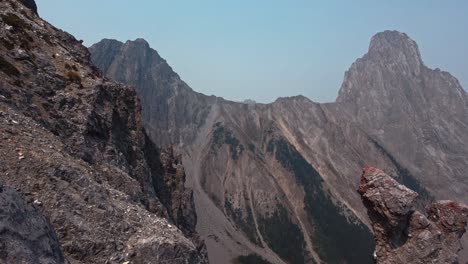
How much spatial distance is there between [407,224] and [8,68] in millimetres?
36228

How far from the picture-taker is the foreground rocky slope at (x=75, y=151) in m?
29.8

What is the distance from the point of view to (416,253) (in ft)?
107

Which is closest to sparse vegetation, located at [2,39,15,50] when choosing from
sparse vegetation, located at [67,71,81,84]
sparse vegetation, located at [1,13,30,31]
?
sparse vegetation, located at [1,13,30,31]

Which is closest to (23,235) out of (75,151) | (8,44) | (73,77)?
(75,151)

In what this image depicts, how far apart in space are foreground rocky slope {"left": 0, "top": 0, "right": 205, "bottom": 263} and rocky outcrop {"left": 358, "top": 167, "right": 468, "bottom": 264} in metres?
13.9

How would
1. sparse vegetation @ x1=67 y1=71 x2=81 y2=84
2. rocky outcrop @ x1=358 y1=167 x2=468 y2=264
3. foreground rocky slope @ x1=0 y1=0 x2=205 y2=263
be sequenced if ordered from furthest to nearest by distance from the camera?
sparse vegetation @ x1=67 y1=71 x2=81 y2=84 → rocky outcrop @ x1=358 y1=167 x2=468 y2=264 → foreground rocky slope @ x1=0 y1=0 x2=205 y2=263

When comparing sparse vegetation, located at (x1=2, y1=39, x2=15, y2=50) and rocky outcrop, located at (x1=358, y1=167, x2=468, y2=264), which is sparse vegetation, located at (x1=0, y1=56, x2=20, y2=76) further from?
rocky outcrop, located at (x1=358, y1=167, x2=468, y2=264)

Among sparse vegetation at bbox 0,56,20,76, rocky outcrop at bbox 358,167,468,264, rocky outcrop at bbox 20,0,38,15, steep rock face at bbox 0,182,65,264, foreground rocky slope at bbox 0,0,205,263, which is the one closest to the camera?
steep rock face at bbox 0,182,65,264

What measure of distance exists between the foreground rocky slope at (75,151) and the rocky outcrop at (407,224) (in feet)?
45.6

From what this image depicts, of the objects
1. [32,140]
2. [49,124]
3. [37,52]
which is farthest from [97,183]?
[37,52]

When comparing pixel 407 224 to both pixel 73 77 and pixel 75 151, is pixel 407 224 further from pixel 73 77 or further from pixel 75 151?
pixel 73 77

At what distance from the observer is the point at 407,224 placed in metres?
33.6

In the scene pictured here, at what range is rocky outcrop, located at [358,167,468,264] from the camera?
32375 millimetres

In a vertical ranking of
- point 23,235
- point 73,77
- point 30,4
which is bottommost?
point 23,235
